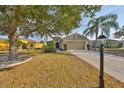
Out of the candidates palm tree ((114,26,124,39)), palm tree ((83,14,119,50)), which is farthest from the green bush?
palm tree ((114,26,124,39))

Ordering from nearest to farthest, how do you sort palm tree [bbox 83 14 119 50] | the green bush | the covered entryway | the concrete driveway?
the concrete driveway, the green bush, palm tree [bbox 83 14 119 50], the covered entryway

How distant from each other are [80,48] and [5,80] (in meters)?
45.5

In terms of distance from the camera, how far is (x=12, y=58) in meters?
20.6

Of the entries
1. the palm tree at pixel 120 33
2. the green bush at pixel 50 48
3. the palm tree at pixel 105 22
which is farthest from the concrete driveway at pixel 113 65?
the palm tree at pixel 120 33

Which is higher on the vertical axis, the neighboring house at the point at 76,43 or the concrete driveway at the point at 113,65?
the neighboring house at the point at 76,43

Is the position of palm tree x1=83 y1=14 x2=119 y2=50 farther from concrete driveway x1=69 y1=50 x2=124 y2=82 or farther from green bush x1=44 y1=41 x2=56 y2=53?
concrete driveway x1=69 y1=50 x2=124 y2=82

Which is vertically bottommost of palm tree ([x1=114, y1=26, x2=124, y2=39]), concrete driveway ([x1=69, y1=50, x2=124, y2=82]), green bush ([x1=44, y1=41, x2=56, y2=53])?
concrete driveway ([x1=69, y1=50, x2=124, y2=82])

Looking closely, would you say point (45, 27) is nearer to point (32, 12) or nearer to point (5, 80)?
point (32, 12)

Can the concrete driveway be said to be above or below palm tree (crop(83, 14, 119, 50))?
below

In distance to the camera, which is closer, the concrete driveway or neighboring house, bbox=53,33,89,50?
the concrete driveway

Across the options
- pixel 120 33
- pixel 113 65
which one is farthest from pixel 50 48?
pixel 120 33

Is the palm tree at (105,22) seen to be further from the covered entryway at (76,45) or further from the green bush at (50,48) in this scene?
the green bush at (50,48)
